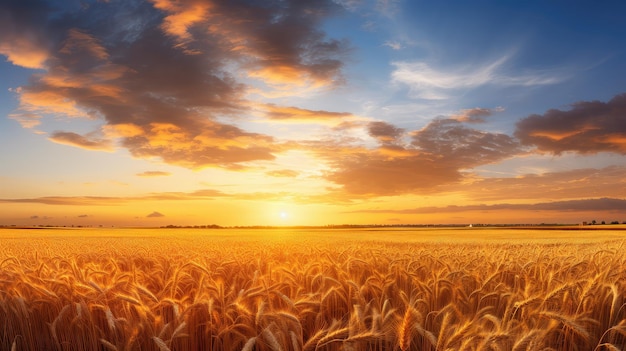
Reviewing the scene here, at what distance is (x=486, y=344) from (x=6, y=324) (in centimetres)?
444

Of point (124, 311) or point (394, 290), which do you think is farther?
point (394, 290)

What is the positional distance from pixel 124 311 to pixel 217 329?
140cm

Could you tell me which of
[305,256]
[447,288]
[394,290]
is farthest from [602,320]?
[305,256]

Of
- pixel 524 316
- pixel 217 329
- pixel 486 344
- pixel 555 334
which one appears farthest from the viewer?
pixel 524 316

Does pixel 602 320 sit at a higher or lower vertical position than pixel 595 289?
lower

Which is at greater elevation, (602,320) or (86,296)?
(86,296)

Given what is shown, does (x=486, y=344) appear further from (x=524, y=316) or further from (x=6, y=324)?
(x=6, y=324)

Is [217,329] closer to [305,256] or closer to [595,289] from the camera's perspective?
[595,289]

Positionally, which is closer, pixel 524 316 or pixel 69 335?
pixel 69 335

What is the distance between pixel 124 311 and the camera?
4426mm

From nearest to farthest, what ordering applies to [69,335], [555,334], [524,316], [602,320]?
[69,335] < [555,334] < [524,316] < [602,320]

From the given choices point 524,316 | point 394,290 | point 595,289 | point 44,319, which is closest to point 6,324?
point 44,319

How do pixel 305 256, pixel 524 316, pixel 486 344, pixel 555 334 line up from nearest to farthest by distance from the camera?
pixel 486 344 → pixel 555 334 → pixel 524 316 → pixel 305 256

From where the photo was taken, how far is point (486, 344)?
279 cm
